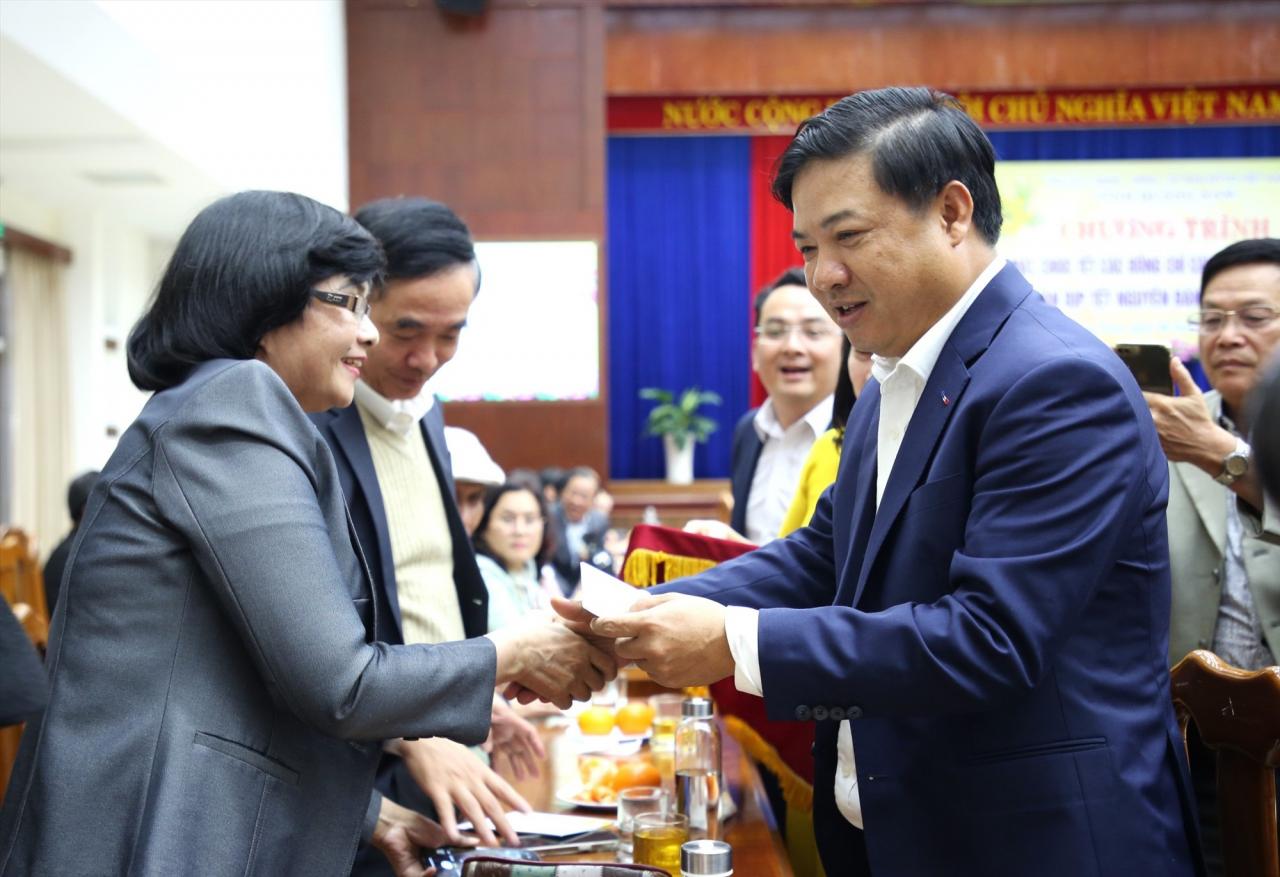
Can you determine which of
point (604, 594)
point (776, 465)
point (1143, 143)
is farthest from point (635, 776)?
point (1143, 143)

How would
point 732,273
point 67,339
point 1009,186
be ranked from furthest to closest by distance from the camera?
point 732,273
point 1009,186
point 67,339

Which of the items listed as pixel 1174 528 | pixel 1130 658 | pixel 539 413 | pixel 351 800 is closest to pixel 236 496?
pixel 351 800

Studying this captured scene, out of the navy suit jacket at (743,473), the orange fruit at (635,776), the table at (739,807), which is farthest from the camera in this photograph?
the navy suit jacket at (743,473)

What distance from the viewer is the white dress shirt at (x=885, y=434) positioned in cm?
142

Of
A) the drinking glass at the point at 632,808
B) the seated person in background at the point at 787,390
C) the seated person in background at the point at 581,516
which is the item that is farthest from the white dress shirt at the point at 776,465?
the seated person in background at the point at 581,516


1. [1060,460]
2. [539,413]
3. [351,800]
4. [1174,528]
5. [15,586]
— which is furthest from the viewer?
[539,413]

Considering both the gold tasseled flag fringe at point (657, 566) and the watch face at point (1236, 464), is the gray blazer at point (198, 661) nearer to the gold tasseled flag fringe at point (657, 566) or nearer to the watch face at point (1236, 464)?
the gold tasseled flag fringe at point (657, 566)

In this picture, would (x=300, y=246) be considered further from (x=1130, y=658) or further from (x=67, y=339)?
(x=67, y=339)

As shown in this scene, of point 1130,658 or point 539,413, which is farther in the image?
point 539,413

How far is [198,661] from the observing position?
1.33 m

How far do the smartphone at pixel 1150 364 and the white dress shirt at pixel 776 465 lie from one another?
37.0 inches

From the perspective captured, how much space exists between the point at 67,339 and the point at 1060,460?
28.1 feet

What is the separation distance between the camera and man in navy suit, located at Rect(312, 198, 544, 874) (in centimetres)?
207

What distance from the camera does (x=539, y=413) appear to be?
9.27 meters
